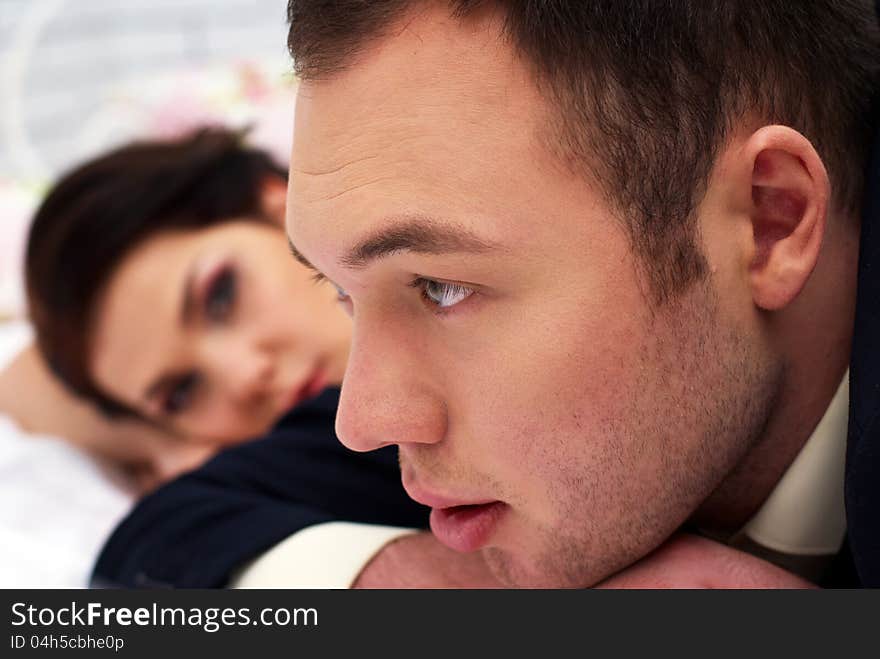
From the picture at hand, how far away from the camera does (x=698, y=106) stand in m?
0.77

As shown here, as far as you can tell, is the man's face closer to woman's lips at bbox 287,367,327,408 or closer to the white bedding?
the white bedding

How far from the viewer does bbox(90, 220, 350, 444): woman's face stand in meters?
1.65

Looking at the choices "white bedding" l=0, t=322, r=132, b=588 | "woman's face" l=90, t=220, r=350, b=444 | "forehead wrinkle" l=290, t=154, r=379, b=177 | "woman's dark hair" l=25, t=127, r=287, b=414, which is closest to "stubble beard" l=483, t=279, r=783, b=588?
"forehead wrinkle" l=290, t=154, r=379, b=177

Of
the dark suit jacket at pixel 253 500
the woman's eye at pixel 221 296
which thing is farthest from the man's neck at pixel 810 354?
the woman's eye at pixel 221 296

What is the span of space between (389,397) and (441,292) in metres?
0.09

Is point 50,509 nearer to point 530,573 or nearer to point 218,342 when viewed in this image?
point 218,342

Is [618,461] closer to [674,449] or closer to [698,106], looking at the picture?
[674,449]

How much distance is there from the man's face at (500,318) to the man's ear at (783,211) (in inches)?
1.7

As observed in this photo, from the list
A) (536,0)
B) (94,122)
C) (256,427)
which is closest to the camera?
(536,0)

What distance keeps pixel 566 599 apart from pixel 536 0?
1.42 ft

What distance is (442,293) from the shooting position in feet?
2.61

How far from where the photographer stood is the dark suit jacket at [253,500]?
1.09 metres

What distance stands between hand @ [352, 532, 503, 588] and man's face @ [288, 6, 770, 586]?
0.11 m

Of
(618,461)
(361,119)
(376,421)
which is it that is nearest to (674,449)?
(618,461)
